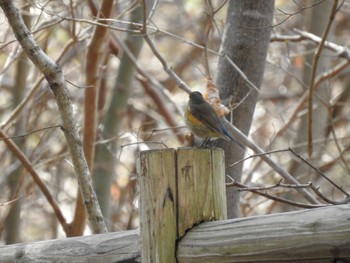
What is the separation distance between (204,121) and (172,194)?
122cm

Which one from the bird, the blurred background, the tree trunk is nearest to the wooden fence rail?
the blurred background

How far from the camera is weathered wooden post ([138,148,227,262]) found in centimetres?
211

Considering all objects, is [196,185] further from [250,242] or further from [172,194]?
[250,242]

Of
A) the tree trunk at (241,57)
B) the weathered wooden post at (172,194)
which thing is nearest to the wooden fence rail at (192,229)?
the weathered wooden post at (172,194)

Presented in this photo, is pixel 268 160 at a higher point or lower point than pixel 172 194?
higher

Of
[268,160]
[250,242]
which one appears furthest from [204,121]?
[250,242]

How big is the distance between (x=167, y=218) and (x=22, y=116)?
3.41 m

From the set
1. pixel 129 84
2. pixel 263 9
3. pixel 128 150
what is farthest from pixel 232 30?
pixel 128 150

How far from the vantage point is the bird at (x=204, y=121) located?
3.26 metres

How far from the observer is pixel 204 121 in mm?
3312

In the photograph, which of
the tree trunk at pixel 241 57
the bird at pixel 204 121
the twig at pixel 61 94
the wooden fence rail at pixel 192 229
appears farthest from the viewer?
the tree trunk at pixel 241 57

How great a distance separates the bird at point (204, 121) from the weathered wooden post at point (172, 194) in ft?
3.65

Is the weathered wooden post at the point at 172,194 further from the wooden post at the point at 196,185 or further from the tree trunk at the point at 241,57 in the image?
the tree trunk at the point at 241,57

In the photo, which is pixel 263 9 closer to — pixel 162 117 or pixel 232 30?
pixel 232 30
